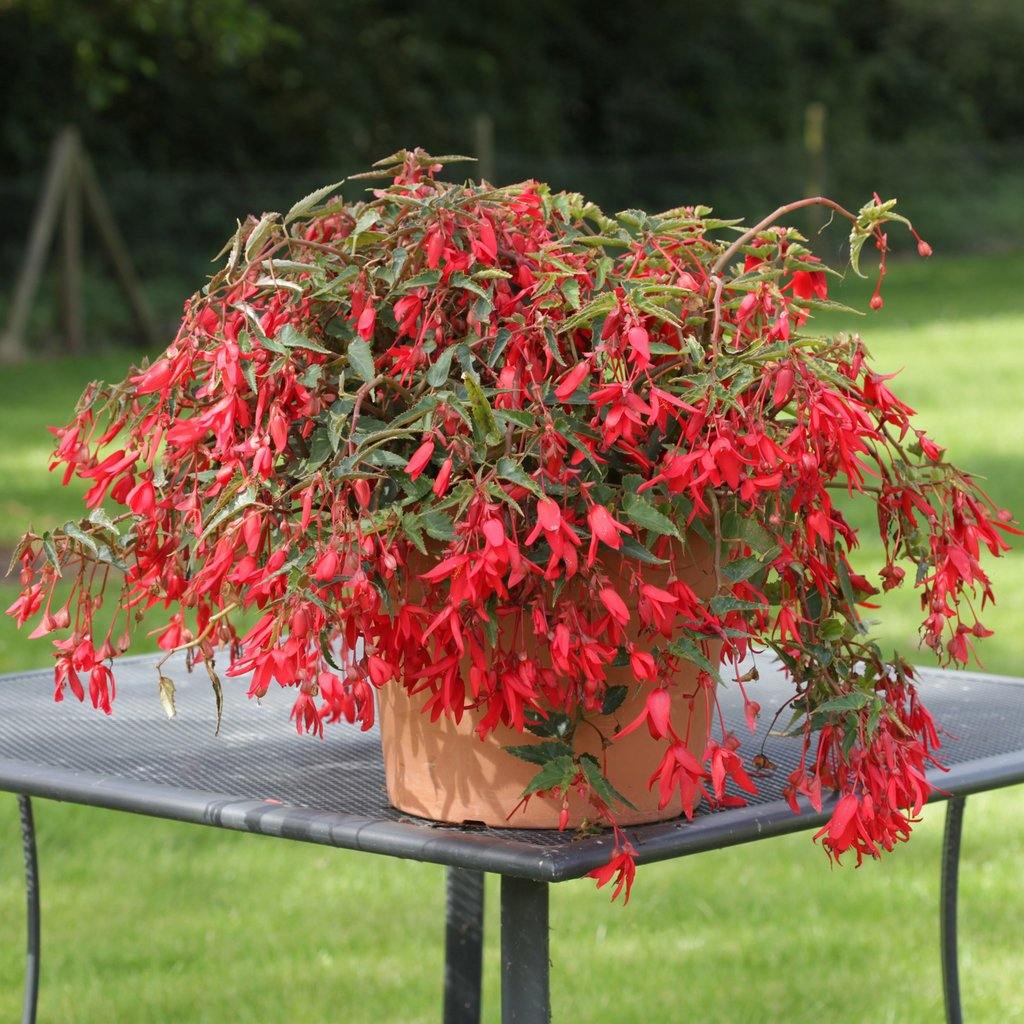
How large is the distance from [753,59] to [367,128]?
20.1 feet

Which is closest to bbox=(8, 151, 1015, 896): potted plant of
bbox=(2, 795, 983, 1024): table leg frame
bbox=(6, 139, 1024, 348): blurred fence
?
bbox=(2, 795, 983, 1024): table leg frame

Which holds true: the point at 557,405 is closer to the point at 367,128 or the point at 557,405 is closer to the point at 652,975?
the point at 652,975

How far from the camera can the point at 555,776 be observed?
1.29 m

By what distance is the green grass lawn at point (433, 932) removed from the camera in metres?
2.71

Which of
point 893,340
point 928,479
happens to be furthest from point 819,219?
point 928,479

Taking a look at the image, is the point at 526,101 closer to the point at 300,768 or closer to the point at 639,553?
the point at 300,768

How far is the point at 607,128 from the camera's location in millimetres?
19406

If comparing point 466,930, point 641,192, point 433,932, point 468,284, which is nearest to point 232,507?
point 468,284

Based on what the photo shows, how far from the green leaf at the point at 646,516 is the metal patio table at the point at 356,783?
9.1 inches

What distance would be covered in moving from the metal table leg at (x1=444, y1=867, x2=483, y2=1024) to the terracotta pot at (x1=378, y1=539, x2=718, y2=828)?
2.58ft

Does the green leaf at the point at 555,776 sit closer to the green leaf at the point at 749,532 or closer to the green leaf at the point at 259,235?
the green leaf at the point at 749,532

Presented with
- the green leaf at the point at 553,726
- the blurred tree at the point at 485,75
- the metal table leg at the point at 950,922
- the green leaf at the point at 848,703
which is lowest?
the metal table leg at the point at 950,922

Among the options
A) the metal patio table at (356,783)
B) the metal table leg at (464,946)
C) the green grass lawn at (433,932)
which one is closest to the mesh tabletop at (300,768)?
the metal patio table at (356,783)

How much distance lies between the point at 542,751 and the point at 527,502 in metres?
0.18
